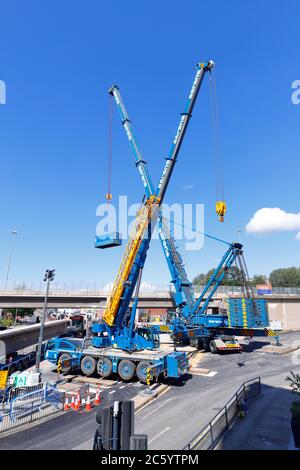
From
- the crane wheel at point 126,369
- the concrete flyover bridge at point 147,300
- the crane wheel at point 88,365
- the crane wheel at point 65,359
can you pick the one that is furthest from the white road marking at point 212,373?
the concrete flyover bridge at point 147,300

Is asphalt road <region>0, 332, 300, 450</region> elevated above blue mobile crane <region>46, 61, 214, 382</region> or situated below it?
below

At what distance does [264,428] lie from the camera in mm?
10109

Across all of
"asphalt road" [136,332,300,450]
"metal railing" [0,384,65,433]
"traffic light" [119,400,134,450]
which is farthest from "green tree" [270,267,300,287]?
"traffic light" [119,400,134,450]

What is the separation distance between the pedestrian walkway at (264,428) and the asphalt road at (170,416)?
1446mm

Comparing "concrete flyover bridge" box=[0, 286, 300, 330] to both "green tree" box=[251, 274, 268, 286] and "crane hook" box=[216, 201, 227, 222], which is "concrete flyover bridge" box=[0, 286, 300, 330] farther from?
"green tree" box=[251, 274, 268, 286]

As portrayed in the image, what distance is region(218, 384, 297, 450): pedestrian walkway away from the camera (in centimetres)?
883

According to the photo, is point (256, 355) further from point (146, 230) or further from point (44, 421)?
point (44, 421)

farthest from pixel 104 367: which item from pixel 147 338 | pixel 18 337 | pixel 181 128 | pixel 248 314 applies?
pixel 181 128

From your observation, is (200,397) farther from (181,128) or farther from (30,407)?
(181,128)

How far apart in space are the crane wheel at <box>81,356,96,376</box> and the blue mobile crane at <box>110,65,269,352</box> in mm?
9194

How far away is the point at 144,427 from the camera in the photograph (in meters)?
10.8

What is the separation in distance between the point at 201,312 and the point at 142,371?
12.3 meters

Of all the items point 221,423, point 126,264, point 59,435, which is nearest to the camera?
point 221,423
